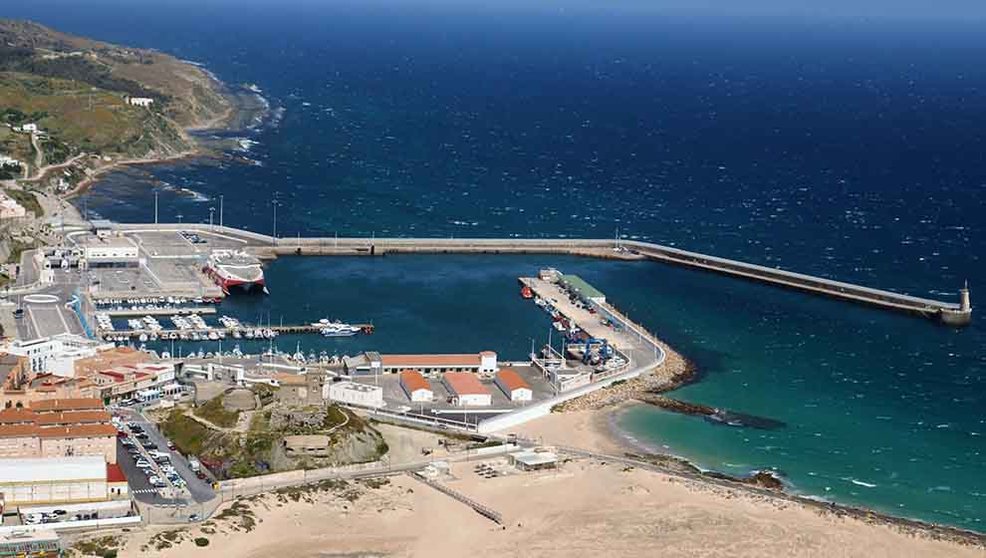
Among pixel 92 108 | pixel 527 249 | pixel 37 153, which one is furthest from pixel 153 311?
pixel 92 108

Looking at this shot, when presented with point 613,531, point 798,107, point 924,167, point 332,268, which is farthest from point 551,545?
point 798,107

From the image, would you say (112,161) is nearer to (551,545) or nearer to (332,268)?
(332,268)

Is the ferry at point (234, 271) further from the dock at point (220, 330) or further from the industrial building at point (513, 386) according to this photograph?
the industrial building at point (513, 386)

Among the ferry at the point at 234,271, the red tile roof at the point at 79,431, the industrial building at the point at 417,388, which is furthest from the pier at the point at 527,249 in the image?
the red tile roof at the point at 79,431

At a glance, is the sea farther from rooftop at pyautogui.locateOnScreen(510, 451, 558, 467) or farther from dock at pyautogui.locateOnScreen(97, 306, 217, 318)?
rooftop at pyautogui.locateOnScreen(510, 451, 558, 467)

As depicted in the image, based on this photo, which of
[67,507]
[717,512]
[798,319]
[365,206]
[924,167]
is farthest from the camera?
[924,167]

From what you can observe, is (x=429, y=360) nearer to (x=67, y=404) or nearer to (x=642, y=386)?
(x=642, y=386)
